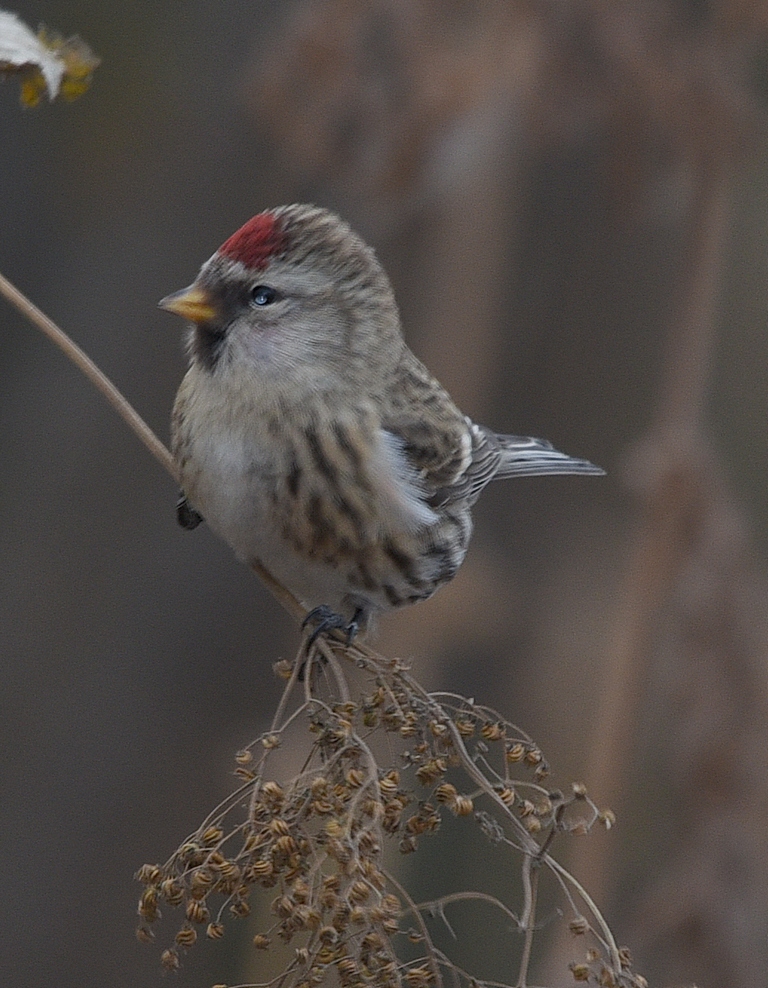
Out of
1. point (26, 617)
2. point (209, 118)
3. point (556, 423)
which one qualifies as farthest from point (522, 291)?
point (26, 617)

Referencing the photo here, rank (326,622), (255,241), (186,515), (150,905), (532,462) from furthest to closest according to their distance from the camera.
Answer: (532,462), (186,515), (255,241), (326,622), (150,905)

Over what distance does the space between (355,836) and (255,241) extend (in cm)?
117

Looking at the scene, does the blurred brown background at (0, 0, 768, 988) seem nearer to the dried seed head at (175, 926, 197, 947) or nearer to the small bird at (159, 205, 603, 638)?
the small bird at (159, 205, 603, 638)

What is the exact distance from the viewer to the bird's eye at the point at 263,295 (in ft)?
8.09

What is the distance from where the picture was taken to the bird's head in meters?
2.44

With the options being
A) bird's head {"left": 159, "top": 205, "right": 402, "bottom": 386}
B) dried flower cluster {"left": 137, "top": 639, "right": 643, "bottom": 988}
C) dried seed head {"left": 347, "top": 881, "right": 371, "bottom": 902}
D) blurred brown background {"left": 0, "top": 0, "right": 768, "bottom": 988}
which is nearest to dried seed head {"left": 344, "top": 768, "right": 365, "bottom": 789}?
dried flower cluster {"left": 137, "top": 639, "right": 643, "bottom": 988}

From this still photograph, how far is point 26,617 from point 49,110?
64.6 inches

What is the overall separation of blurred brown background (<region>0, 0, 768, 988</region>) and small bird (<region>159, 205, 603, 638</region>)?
582 millimetres

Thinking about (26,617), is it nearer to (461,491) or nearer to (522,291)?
(522,291)

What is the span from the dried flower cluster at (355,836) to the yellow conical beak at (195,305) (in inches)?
32.7

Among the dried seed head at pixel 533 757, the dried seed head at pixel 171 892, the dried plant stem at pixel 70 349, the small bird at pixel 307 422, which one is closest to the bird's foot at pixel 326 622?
the small bird at pixel 307 422

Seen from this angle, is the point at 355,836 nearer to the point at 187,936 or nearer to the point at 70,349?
the point at 187,936

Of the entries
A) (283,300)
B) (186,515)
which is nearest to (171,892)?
(283,300)

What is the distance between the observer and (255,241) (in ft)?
7.95
